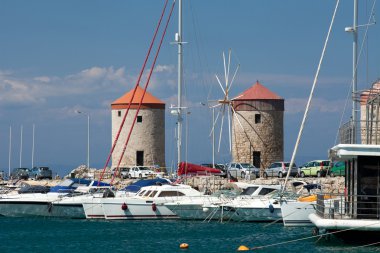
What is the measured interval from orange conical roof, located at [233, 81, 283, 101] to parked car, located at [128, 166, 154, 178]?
9673mm

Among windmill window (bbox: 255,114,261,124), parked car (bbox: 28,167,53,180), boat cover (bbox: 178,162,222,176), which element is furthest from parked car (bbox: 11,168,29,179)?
boat cover (bbox: 178,162,222,176)

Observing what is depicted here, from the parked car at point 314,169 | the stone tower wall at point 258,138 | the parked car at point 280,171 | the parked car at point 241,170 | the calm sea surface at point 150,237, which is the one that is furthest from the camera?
the stone tower wall at point 258,138

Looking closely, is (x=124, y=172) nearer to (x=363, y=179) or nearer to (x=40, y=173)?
(x=40, y=173)

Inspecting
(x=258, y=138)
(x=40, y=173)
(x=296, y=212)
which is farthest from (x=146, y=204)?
(x=40, y=173)

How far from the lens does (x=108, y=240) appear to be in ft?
116

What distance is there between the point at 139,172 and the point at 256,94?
11.7 m

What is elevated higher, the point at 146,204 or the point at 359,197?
the point at 359,197

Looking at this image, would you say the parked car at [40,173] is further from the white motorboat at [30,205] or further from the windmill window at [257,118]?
the white motorboat at [30,205]

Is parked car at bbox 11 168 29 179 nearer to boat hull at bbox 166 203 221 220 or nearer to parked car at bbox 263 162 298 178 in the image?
parked car at bbox 263 162 298 178

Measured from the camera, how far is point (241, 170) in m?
63.2

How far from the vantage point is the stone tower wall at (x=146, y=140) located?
237 ft

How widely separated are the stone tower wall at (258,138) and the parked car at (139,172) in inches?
305

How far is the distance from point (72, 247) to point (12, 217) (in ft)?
40.4

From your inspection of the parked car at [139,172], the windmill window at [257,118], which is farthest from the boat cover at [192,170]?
the windmill window at [257,118]
